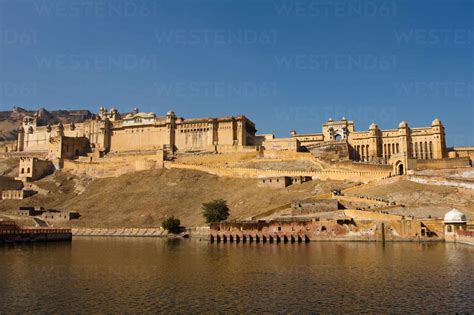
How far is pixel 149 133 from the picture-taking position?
103188 millimetres

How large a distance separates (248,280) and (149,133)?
80.1 meters

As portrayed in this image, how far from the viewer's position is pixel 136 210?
66188 mm

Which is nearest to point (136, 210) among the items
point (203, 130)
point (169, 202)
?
point (169, 202)

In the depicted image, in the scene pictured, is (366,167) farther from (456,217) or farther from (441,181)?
(456,217)

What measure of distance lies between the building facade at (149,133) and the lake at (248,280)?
56.8 metres

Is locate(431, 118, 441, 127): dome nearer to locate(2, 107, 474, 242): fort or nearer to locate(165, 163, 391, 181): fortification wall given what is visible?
locate(2, 107, 474, 242): fort

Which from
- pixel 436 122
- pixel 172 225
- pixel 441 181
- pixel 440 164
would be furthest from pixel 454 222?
pixel 436 122

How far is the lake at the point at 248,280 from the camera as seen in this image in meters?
20.7

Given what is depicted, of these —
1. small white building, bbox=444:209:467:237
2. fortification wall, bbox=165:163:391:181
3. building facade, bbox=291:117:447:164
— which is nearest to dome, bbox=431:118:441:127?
building facade, bbox=291:117:447:164

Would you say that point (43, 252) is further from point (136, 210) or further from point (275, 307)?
point (275, 307)

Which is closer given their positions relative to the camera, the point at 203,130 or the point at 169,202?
the point at 169,202

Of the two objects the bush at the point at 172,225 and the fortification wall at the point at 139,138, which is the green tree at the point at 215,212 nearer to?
the bush at the point at 172,225

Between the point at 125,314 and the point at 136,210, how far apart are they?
47384mm

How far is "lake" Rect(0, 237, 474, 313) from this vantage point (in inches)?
816
